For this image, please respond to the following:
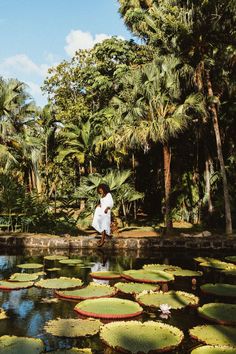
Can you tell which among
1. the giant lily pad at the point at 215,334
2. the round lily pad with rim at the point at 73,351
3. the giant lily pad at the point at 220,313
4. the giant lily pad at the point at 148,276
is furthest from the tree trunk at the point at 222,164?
the round lily pad with rim at the point at 73,351

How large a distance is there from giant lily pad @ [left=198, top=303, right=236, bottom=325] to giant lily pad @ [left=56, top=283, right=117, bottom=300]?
1.37m

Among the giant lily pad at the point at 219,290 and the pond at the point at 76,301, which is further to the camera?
the giant lily pad at the point at 219,290

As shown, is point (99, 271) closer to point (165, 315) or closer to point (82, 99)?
point (165, 315)

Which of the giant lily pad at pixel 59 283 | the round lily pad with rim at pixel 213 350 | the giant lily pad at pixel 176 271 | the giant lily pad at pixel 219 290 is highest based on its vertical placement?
the giant lily pad at pixel 176 271

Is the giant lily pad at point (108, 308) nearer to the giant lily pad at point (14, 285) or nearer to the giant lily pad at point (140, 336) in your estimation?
the giant lily pad at point (140, 336)

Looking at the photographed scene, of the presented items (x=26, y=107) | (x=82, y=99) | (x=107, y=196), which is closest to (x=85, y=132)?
(x=26, y=107)

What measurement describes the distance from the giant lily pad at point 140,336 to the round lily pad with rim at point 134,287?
1.54m

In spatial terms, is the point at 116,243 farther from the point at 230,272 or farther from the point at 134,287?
the point at 134,287

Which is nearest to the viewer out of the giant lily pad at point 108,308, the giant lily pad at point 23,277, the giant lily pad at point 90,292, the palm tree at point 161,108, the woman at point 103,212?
the giant lily pad at point 108,308

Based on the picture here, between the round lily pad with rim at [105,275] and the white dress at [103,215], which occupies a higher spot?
the white dress at [103,215]

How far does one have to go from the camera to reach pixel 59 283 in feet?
19.4

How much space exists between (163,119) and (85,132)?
21.2 feet

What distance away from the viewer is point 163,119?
12.5 meters

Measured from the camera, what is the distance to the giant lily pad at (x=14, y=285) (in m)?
5.68
